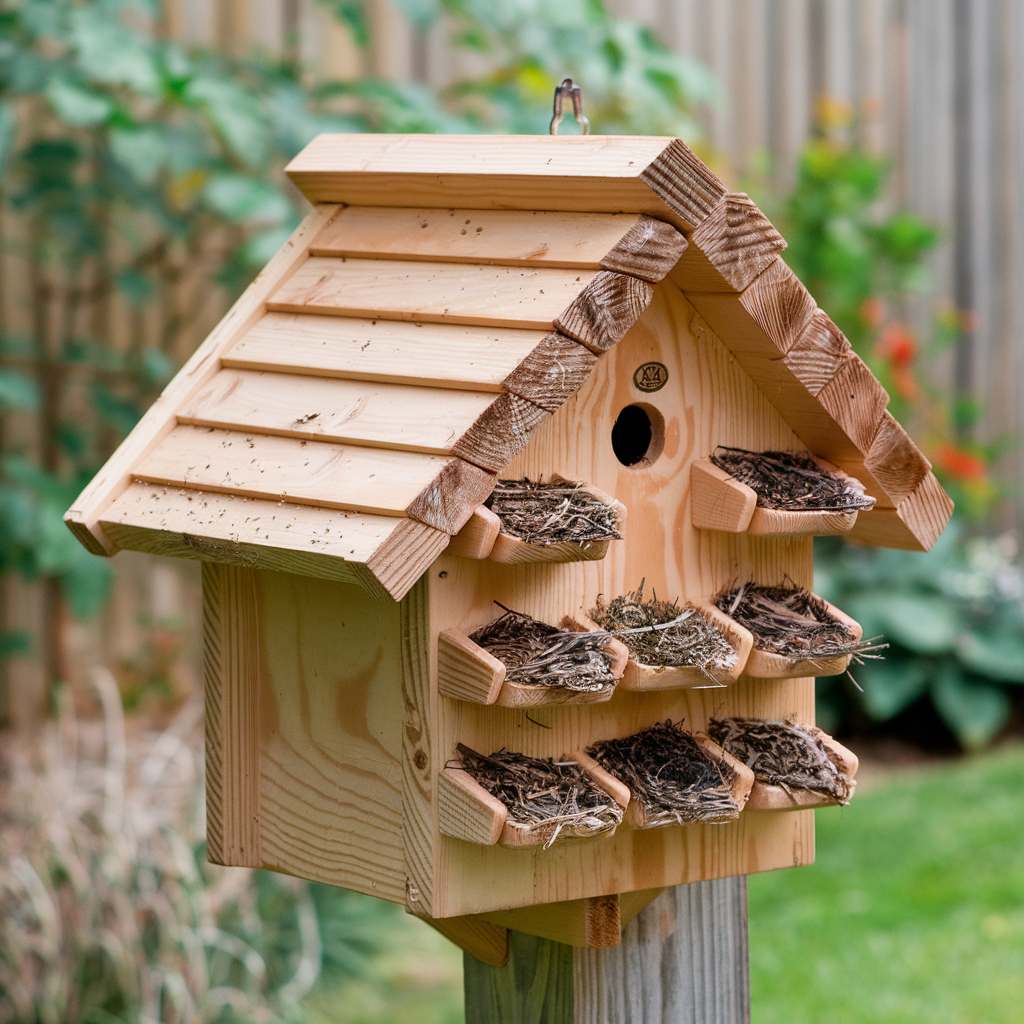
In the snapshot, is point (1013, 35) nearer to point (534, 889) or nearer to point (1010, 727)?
point (1010, 727)

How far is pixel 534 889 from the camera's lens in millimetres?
1680

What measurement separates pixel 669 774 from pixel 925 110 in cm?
564

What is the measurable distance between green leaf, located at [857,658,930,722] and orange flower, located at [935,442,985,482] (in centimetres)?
82

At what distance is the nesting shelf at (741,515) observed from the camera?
5.72ft

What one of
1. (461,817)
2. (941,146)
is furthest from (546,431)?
(941,146)

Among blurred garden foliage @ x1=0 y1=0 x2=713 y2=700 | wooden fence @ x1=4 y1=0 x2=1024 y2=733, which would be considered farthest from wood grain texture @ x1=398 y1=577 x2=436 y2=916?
wooden fence @ x1=4 y1=0 x2=1024 y2=733

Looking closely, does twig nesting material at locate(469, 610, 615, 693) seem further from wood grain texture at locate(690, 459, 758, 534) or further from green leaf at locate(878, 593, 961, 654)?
green leaf at locate(878, 593, 961, 654)

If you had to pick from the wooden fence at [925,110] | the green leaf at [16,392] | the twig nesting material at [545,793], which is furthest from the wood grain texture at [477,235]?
the wooden fence at [925,110]

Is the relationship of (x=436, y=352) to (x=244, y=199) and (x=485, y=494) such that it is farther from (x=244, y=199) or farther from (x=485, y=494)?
(x=244, y=199)

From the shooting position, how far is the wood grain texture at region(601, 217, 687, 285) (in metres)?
1.59

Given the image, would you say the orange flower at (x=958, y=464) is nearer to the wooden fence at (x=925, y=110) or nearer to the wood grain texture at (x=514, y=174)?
the wooden fence at (x=925, y=110)

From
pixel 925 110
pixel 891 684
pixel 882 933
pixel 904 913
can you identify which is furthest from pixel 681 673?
pixel 925 110

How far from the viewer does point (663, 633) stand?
1.70 m

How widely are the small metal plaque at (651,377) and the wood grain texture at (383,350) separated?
0.23 meters
